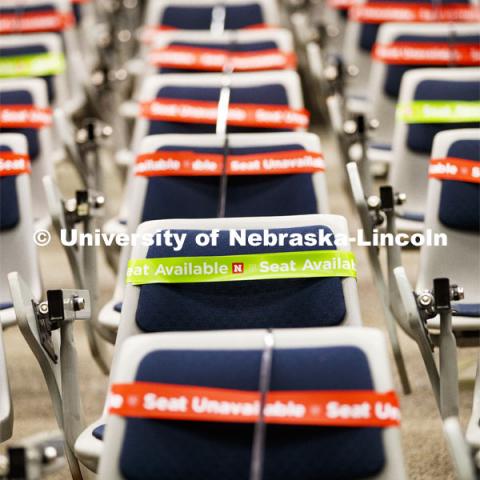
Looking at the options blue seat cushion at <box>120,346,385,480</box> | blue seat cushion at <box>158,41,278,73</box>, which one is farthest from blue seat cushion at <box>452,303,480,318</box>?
blue seat cushion at <box>158,41,278,73</box>

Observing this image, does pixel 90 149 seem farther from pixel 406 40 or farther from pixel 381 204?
pixel 406 40

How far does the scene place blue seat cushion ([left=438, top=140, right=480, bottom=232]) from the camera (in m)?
2.95

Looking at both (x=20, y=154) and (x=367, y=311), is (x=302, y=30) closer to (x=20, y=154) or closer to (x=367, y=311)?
(x=367, y=311)

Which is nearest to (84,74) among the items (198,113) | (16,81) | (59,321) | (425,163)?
(16,81)

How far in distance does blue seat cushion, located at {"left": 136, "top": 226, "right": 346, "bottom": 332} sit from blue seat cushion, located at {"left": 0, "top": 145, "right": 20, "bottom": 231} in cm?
Answer: 87

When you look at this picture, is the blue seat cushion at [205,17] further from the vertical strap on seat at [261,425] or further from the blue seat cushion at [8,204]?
the vertical strap on seat at [261,425]

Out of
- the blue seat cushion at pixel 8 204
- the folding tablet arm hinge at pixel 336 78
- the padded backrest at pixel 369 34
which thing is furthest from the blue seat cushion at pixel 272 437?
the padded backrest at pixel 369 34

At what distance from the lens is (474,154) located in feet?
9.81

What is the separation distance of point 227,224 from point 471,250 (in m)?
0.95

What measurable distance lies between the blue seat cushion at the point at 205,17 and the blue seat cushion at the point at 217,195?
186cm

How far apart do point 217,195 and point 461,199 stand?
2.14ft

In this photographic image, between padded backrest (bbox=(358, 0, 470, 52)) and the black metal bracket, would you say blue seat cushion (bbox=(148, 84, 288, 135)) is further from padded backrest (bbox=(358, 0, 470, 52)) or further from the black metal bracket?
padded backrest (bbox=(358, 0, 470, 52))

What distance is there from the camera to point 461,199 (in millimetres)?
2955

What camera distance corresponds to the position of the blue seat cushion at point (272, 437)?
5.74 feet
